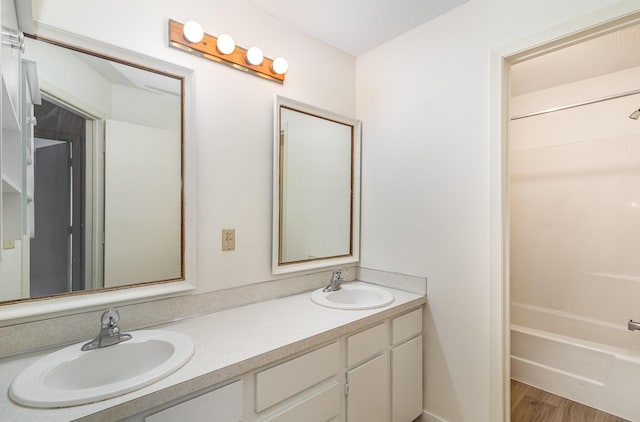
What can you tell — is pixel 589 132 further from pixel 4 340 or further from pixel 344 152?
pixel 4 340

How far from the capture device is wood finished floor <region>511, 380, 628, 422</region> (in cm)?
185

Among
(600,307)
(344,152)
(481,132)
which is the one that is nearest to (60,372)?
(344,152)

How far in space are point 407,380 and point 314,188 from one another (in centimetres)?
125

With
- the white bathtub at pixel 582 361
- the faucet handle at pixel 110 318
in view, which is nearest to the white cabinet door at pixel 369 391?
Answer: the faucet handle at pixel 110 318

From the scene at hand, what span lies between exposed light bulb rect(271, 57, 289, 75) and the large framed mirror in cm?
15

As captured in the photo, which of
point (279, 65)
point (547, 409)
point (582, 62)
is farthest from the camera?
point (582, 62)

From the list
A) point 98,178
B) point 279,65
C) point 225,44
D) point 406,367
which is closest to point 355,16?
point 279,65

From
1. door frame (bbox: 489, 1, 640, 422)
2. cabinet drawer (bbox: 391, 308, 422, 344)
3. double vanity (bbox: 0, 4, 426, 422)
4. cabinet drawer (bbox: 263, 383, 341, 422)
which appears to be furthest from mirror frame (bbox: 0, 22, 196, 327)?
door frame (bbox: 489, 1, 640, 422)

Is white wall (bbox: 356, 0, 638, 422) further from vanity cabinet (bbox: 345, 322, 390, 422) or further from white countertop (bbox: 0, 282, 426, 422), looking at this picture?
vanity cabinet (bbox: 345, 322, 390, 422)

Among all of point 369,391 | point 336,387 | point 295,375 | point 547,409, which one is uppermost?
point 295,375

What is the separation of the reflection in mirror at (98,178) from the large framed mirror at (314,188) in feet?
1.86

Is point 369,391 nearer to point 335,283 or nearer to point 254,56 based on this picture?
point 335,283

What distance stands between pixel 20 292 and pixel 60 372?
0.33m

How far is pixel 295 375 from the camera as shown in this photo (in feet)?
3.83
